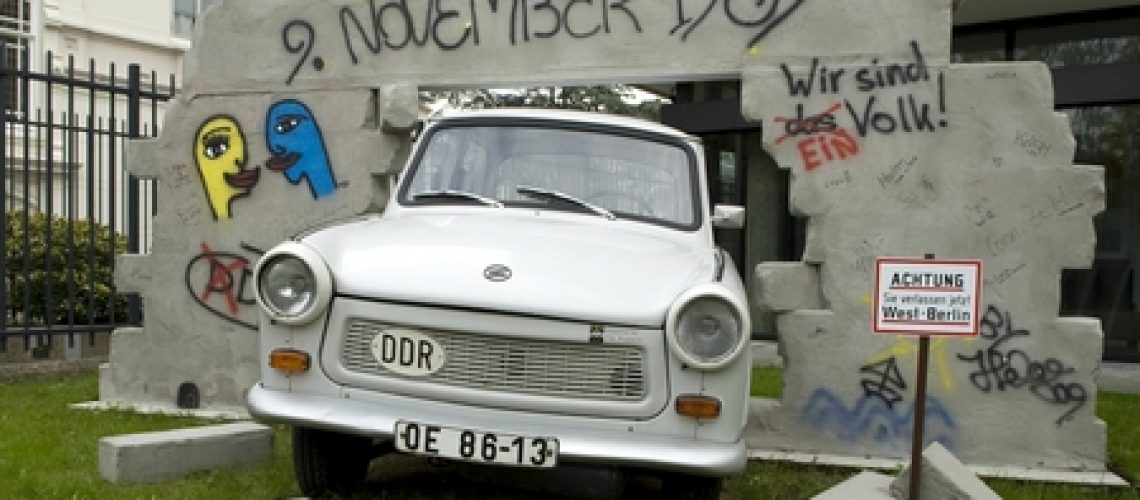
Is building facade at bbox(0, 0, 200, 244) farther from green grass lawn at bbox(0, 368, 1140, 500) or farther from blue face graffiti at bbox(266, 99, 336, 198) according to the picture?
green grass lawn at bbox(0, 368, 1140, 500)

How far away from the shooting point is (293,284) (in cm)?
385

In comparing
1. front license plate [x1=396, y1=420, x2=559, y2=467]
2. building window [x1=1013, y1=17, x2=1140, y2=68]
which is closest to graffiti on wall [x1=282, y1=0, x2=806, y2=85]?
front license plate [x1=396, y1=420, x2=559, y2=467]

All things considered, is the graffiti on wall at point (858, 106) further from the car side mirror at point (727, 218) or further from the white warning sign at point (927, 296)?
the white warning sign at point (927, 296)

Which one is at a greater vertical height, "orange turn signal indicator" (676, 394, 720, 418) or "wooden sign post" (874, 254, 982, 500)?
"wooden sign post" (874, 254, 982, 500)

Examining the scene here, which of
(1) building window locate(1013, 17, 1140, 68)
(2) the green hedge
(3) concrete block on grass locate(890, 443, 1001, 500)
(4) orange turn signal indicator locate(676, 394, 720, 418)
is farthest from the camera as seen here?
(1) building window locate(1013, 17, 1140, 68)

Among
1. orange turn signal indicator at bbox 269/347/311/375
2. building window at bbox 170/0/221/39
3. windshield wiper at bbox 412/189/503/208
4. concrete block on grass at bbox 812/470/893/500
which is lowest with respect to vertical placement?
concrete block on grass at bbox 812/470/893/500

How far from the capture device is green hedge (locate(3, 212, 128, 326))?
342 inches

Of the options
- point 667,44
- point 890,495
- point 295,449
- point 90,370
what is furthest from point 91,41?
point 890,495

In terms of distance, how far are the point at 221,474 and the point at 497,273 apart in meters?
2.04

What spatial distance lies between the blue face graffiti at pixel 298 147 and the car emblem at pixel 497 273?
10.7ft

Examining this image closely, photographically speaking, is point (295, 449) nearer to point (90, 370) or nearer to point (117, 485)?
point (117, 485)

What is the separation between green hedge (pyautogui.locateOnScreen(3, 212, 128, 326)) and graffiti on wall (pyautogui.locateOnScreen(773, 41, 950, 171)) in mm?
5798

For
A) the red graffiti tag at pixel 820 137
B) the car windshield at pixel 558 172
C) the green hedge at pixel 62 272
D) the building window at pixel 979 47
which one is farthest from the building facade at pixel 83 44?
the red graffiti tag at pixel 820 137

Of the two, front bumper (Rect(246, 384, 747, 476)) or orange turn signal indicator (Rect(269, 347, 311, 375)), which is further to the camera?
orange turn signal indicator (Rect(269, 347, 311, 375))
